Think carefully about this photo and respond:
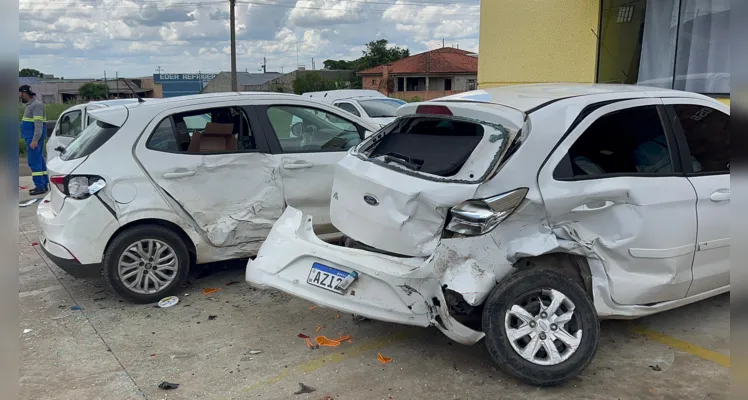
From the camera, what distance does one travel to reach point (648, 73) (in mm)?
7738

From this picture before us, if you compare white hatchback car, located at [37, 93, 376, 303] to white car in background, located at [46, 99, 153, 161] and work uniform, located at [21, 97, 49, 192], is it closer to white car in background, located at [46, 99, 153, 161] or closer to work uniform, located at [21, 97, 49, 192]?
white car in background, located at [46, 99, 153, 161]

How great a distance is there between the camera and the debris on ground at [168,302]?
197 inches

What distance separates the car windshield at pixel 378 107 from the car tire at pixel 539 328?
31.5 ft

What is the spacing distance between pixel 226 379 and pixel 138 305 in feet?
5.78

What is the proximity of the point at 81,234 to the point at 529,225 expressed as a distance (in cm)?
361

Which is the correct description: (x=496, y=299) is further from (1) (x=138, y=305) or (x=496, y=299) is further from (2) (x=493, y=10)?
(2) (x=493, y=10)

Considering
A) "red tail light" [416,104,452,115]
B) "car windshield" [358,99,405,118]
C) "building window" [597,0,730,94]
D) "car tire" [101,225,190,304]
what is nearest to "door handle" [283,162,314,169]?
"car tire" [101,225,190,304]

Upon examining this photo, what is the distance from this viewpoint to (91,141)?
497 cm

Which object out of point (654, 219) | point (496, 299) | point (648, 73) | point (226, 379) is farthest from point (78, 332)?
point (648, 73)

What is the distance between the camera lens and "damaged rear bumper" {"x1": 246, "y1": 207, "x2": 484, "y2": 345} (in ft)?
11.0

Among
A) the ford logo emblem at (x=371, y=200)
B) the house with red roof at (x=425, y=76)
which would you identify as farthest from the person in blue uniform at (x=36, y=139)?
the house with red roof at (x=425, y=76)

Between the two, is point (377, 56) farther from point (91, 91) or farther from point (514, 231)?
point (514, 231)

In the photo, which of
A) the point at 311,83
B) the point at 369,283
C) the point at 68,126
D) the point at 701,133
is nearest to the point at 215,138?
the point at 369,283

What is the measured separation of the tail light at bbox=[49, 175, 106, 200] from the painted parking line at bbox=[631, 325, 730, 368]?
4.46 m
